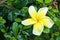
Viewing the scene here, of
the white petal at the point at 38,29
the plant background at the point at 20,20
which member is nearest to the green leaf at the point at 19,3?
the plant background at the point at 20,20

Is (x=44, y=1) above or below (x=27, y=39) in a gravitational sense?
above

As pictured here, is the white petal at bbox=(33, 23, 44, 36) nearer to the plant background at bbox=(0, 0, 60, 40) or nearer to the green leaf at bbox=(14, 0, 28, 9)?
the plant background at bbox=(0, 0, 60, 40)

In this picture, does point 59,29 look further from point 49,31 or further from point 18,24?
point 18,24

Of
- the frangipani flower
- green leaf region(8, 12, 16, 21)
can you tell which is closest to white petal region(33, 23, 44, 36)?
the frangipani flower

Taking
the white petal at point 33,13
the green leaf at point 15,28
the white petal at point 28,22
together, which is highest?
the white petal at point 33,13

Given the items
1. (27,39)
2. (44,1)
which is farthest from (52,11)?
(27,39)

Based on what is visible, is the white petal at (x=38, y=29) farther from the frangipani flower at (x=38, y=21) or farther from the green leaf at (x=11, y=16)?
the green leaf at (x=11, y=16)

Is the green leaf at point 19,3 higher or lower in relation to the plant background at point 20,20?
higher
